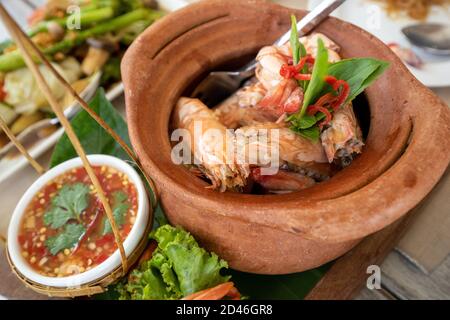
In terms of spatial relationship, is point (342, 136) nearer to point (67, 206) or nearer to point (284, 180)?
point (284, 180)

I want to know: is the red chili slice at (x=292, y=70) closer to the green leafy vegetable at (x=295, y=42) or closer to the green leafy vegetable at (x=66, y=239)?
the green leafy vegetable at (x=295, y=42)

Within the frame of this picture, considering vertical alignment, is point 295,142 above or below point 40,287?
above

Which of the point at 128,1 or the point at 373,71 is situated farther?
the point at 128,1

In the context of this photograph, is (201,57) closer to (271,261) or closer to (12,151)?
(271,261)

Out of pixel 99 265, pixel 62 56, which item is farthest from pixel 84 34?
pixel 99 265

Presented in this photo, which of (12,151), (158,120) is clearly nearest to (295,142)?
(158,120)
